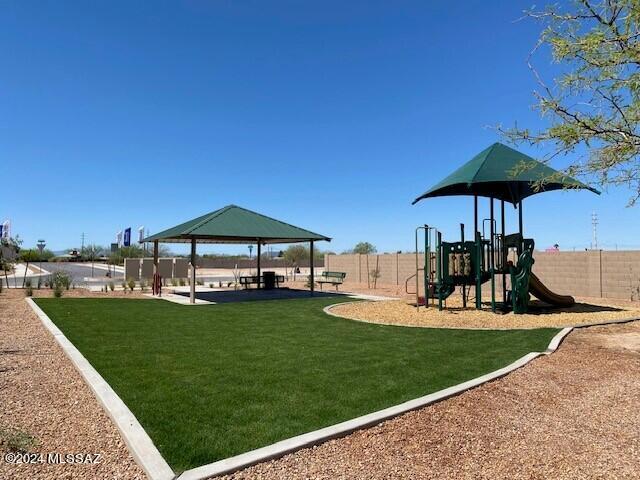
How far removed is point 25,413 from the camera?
15.5 ft

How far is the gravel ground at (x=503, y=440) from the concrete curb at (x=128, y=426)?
0.58m

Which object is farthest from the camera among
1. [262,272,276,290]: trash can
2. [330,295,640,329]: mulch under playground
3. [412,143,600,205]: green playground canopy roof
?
[262,272,276,290]: trash can

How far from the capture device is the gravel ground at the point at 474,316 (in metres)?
10.9

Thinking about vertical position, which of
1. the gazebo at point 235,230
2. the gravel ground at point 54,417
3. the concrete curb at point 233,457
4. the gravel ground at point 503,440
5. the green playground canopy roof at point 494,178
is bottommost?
the gravel ground at point 503,440

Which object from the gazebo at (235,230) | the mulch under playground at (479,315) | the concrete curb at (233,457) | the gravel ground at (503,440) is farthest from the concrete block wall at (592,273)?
the concrete curb at (233,457)

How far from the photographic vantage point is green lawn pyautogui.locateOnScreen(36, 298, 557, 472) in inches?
169

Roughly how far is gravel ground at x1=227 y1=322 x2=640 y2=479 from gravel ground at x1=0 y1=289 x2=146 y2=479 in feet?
3.86

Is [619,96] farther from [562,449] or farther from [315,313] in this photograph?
[315,313]

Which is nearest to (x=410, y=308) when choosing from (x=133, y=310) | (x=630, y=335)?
(x=630, y=335)

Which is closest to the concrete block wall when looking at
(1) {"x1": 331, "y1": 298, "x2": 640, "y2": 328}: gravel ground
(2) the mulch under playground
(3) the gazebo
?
(2) the mulch under playground

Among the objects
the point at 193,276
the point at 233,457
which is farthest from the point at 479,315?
the point at 233,457

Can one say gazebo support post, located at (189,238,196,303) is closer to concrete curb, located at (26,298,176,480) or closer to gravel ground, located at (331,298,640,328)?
gravel ground, located at (331,298,640,328)

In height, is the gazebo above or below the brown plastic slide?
above

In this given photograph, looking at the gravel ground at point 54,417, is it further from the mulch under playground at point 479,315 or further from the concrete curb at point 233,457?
the mulch under playground at point 479,315
